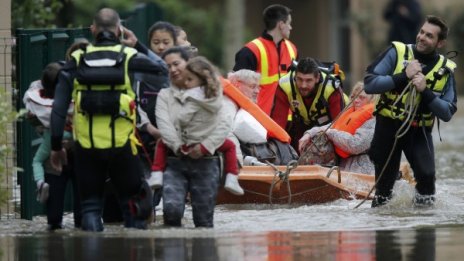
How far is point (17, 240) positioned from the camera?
12.8 meters

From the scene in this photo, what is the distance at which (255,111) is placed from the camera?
16.1 m

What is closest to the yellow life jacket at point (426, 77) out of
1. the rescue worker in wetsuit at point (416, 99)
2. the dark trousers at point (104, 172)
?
the rescue worker in wetsuit at point (416, 99)

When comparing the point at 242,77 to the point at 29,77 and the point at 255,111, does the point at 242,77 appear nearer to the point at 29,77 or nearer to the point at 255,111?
the point at 255,111

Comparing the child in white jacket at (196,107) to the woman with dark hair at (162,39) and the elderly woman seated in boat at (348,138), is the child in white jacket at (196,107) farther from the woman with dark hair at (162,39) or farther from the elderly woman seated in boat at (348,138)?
the elderly woman seated in boat at (348,138)

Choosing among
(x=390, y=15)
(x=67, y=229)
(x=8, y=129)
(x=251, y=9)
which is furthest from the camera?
(x=251, y=9)

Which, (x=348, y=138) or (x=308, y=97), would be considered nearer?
(x=348, y=138)

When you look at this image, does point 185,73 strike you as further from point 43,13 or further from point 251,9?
point 251,9

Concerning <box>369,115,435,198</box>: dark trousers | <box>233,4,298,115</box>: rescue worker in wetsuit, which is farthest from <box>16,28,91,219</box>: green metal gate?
<box>233,4,298,115</box>: rescue worker in wetsuit

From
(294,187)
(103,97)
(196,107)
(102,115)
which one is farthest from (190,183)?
(294,187)

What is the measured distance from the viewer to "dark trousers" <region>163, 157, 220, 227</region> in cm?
1339

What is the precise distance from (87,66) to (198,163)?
4.28 feet

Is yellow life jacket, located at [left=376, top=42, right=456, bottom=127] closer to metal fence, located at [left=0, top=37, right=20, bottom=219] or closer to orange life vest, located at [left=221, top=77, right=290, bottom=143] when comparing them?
orange life vest, located at [left=221, top=77, right=290, bottom=143]

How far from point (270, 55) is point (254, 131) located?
2.72 metres

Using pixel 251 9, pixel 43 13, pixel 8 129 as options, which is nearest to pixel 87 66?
pixel 8 129
